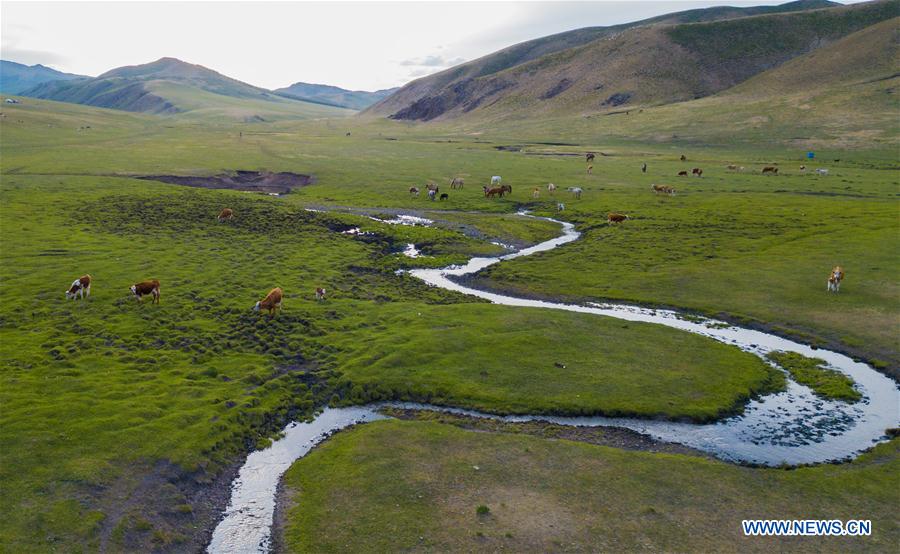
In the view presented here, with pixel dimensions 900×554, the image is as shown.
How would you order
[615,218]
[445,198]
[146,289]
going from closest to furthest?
[146,289], [615,218], [445,198]

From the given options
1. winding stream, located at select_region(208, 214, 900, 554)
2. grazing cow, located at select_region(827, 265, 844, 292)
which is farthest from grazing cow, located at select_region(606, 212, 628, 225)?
winding stream, located at select_region(208, 214, 900, 554)

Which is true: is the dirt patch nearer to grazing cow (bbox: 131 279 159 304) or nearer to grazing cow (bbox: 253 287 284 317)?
grazing cow (bbox: 131 279 159 304)

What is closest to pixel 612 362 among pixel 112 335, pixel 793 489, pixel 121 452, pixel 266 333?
pixel 793 489

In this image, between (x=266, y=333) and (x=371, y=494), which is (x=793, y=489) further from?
(x=266, y=333)

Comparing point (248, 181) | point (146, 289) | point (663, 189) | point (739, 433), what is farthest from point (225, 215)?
point (663, 189)

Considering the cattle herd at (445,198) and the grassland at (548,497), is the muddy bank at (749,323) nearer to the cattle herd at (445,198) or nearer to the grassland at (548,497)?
the cattle herd at (445,198)

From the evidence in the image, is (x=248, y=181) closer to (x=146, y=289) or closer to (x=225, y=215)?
(x=225, y=215)
